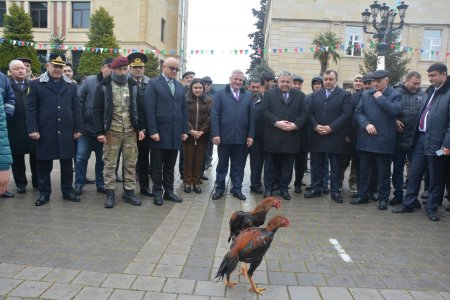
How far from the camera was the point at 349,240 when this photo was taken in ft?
16.8

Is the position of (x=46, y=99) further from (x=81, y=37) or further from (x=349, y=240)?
(x=81, y=37)

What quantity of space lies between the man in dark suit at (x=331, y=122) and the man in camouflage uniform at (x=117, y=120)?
3.12 meters

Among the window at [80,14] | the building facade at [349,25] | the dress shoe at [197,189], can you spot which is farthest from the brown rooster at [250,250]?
the window at [80,14]

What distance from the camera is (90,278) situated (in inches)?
147

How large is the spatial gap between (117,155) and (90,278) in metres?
3.07

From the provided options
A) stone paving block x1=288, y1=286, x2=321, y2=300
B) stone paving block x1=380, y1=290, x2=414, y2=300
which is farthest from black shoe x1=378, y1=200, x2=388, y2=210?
stone paving block x1=288, y1=286, x2=321, y2=300

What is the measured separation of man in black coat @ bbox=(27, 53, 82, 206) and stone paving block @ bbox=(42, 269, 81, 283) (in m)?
2.69

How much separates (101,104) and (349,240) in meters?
4.11

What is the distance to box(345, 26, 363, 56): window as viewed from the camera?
34.5 meters

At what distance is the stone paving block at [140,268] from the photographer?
154 inches

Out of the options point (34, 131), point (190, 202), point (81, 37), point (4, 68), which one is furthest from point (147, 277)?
point (81, 37)

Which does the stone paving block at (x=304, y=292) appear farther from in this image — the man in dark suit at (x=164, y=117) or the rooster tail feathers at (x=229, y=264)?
the man in dark suit at (x=164, y=117)

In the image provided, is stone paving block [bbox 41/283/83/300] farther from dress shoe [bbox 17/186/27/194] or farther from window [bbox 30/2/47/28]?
window [bbox 30/2/47/28]

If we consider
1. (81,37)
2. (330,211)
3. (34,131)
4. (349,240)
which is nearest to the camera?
(349,240)
